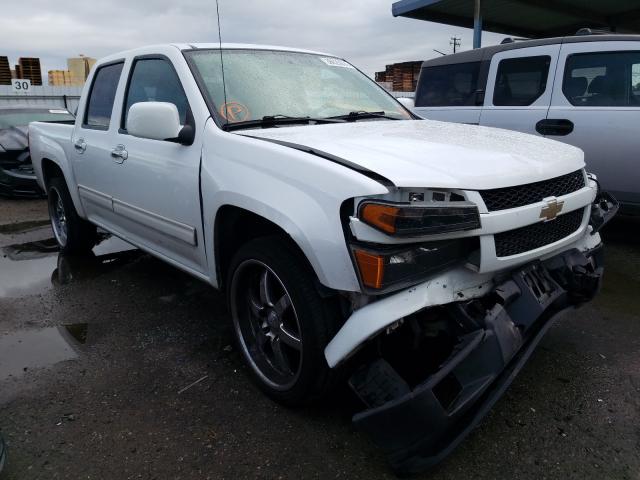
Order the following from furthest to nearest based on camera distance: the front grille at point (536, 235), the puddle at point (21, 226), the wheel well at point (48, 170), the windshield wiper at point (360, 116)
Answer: the puddle at point (21, 226) → the wheel well at point (48, 170) → the windshield wiper at point (360, 116) → the front grille at point (536, 235)

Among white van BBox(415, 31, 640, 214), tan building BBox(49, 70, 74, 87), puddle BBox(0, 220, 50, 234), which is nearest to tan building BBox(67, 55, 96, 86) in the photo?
tan building BBox(49, 70, 74, 87)

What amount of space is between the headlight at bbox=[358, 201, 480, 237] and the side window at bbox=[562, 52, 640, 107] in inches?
141

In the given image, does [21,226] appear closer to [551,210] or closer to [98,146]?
[98,146]

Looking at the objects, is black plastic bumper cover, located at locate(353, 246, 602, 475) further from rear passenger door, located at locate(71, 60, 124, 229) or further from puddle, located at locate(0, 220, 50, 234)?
puddle, located at locate(0, 220, 50, 234)

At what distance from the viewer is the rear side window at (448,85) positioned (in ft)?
18.8

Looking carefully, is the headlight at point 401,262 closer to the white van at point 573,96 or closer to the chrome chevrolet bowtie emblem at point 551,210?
the chrome chevrolet bowtie emblem at point 551,210

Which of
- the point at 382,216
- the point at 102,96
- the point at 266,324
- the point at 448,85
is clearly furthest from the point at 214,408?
the point at 448,85

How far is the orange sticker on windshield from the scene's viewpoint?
9.23ft

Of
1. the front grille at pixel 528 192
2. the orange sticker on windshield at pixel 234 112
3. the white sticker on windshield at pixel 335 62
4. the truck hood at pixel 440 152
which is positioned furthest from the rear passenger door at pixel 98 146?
the front grille at pixel 528 192

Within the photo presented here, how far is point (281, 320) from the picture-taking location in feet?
8.17

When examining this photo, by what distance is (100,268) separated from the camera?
4.77 metres

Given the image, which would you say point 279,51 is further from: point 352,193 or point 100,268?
point 100,268

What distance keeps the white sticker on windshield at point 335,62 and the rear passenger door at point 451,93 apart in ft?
6.59

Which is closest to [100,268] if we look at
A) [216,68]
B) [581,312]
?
[216,68]
